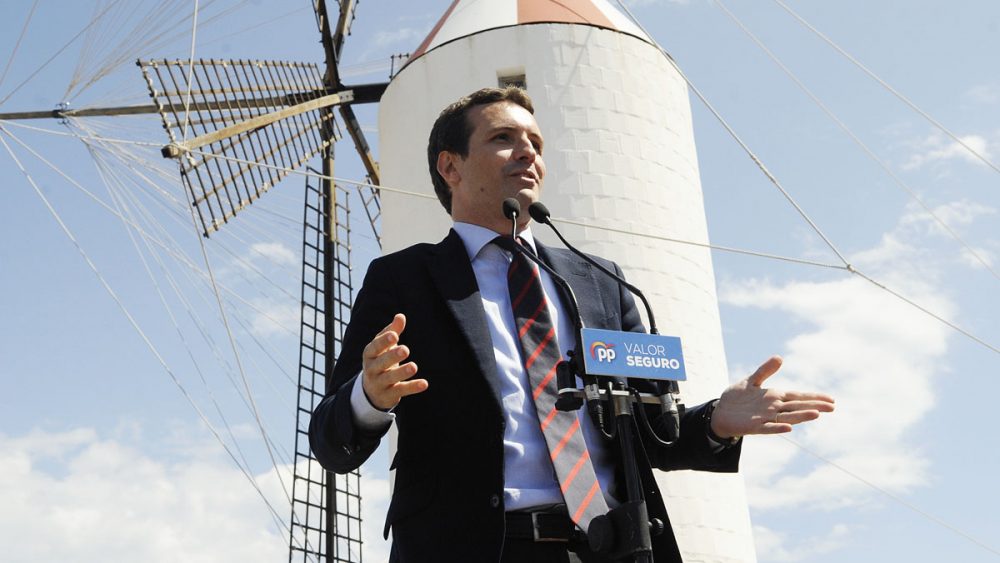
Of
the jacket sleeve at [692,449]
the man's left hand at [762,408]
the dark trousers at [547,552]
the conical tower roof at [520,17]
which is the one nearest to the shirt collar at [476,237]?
the jacket sleeve at [692,449]

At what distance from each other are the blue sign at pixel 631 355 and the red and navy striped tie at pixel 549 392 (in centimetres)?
21

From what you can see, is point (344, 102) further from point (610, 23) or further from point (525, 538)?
point (525, 538)

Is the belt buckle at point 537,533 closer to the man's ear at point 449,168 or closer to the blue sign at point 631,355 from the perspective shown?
the blue sign at point 631,355

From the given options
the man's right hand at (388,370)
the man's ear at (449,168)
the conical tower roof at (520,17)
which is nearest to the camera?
the man's right hand at (388,370)

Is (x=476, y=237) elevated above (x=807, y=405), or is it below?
above

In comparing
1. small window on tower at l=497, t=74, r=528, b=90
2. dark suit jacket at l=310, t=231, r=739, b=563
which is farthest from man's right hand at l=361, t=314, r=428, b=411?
small window on tower at l=497, t=74, r=528, b=90

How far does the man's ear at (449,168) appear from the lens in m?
2.37

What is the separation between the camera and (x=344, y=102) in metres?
11.7

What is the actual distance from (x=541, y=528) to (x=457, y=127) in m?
1.01

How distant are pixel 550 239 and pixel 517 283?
16.9 feet

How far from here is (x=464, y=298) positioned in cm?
200

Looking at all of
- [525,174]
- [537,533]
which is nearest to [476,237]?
[525,174]

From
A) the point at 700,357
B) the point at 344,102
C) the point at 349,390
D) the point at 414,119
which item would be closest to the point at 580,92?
the point at 414,119

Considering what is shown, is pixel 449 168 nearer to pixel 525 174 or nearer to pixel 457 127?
pixel 457 127
